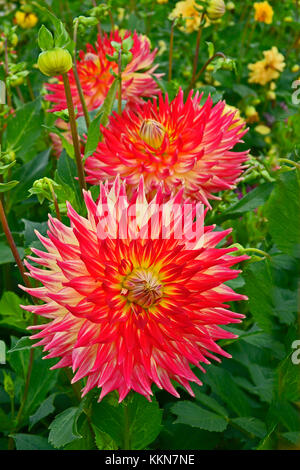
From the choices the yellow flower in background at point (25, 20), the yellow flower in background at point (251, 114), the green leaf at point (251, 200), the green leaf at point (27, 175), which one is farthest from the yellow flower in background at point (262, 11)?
the green leaf at point (251, 200)

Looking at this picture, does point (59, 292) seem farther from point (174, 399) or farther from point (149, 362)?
point (174, 399)

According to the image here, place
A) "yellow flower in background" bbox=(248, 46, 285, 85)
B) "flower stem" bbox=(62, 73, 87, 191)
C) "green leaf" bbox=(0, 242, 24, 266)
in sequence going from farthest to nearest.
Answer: "yellow flower in background" bbox=(248, 46, 285, 85), "green leaf" bbox=(0, 242, 24, 266), "flower stem" bbox=(62, 73, 87, 191)

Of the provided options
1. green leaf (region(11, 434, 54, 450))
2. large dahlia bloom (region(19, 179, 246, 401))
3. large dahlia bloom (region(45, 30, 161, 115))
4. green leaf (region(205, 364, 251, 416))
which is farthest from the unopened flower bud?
green leaf (region(11, 434, 54, 450))

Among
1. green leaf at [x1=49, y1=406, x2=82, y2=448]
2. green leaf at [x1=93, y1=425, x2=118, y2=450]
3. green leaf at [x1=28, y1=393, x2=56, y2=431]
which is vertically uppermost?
green leaf at [x1=49, y1=406, x2=82, y2=448]

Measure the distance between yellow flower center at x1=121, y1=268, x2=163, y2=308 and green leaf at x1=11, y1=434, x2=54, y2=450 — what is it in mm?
366

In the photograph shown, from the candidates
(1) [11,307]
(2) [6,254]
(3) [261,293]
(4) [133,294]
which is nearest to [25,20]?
(2) [6,254]

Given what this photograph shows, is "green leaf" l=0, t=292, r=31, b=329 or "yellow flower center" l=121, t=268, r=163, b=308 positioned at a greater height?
"yellow flower center" l=121, t=268, r=163, b=308

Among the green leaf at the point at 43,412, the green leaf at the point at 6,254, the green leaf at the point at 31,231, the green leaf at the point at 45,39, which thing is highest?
the green leaf at the point at 45,39

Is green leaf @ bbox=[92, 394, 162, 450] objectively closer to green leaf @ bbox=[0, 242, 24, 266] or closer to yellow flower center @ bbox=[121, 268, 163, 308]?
yellow flower center @ bbox=[121, 268, 163, 308]

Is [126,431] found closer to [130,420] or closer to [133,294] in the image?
[130,420]

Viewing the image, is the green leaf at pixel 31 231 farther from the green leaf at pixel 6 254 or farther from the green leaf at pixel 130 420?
the green leaf at pixel 130 420

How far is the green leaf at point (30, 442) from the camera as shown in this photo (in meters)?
0.82

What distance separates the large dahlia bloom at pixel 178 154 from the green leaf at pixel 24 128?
0.32 meters

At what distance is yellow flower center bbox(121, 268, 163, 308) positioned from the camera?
57 cm
